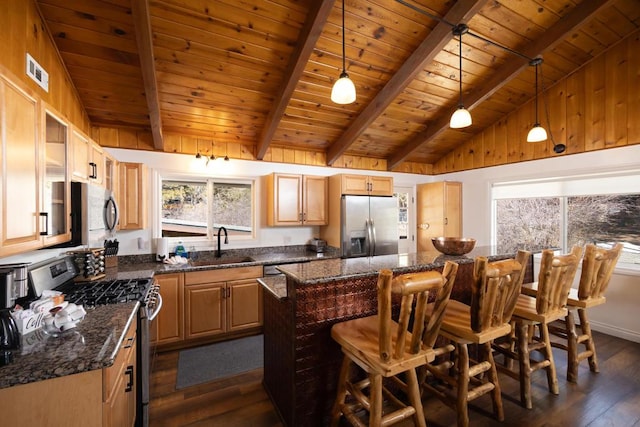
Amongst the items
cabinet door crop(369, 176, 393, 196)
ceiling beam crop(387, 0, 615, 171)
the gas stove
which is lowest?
the gas stove

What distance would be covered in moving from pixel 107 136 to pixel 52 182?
1.94m

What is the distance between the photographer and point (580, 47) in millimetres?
3266

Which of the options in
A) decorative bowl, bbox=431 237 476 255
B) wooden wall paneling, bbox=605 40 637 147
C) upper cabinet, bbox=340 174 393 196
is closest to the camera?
decorative bowl, bbox=431 237 476 255

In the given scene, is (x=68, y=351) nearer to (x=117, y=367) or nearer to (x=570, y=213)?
(x=117, y=367)

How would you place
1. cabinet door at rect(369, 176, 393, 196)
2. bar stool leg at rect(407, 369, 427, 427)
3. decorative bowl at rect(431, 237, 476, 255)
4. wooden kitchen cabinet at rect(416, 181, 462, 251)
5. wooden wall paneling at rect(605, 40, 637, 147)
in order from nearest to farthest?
bar stool leg at rect(407, 369, 427, 427)
decorative bowl at rect(431, 237, 476, 255)
wooden wall paneling at rect(605, 40, 637, 147)
cabinet door at rect(369, 176, 393, 196)
wooden kitchen cabinet at rect(416, 181, 462, 251)

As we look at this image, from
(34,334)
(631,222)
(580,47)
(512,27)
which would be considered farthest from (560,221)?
(34,334)

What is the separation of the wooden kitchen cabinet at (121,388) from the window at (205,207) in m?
2.09

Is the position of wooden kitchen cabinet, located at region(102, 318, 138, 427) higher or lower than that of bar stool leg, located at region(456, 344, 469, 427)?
higher

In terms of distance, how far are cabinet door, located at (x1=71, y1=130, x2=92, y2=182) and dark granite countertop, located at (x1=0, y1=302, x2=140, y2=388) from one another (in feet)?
3.31

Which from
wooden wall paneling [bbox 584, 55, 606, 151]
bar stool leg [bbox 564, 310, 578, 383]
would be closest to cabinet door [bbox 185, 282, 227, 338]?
bar stool leg [bbox 564, 310, 578, 383]

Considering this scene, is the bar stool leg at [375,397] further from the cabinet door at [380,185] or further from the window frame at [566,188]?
the window frame at [566,188]

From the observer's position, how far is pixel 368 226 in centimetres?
408

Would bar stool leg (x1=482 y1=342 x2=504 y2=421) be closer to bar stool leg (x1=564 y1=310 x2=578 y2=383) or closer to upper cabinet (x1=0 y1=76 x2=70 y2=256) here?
bar stool leg (x1=564 y1=310 x2=578 y2=383)

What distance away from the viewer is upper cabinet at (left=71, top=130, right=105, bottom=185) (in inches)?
76.6
